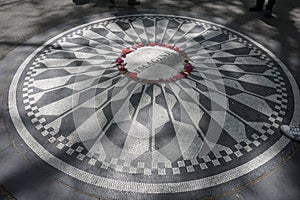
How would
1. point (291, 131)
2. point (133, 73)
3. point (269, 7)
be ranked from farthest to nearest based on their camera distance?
point (269, 7), point (133, 73), point (291, 131)

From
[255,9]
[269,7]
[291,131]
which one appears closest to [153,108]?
[291,131]

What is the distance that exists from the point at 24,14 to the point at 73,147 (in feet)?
22.1

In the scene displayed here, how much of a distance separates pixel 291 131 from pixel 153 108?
2560 mm

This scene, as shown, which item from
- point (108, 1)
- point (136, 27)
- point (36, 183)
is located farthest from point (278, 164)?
point (108, 1)

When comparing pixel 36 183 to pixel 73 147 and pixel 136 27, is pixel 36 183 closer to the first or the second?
pixel 73 147

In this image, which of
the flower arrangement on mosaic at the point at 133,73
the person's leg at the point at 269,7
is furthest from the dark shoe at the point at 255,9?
the flower arrangement on mosaic at the point at 133,73

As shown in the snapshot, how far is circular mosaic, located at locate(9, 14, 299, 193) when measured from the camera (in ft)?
13.2

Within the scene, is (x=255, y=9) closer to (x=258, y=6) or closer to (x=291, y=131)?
(x=258, y=6)

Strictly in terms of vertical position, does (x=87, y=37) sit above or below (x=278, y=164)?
above

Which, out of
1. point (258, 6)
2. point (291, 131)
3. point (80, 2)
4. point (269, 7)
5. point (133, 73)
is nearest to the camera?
point (291, 131)

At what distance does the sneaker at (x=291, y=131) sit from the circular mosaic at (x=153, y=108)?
0.11m

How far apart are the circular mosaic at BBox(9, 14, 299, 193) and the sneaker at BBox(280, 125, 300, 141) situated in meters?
0.11

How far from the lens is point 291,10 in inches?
362

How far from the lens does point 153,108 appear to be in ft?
16.5
